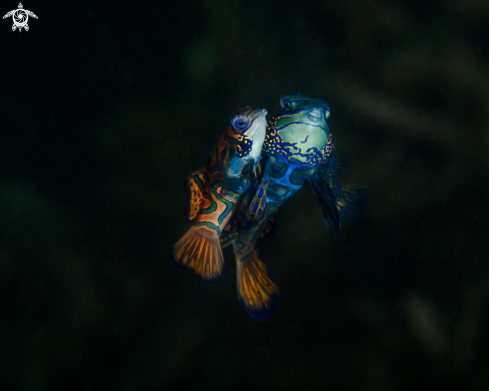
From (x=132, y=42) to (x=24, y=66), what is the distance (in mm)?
2223

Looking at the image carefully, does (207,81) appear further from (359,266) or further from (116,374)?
(116,374)

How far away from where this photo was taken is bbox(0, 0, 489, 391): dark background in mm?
4629

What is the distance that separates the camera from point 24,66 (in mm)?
6785

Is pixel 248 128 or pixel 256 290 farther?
pixel 256 290

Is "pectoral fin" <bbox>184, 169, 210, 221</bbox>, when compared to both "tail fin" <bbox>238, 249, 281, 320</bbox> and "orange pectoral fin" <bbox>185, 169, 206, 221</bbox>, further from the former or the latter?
"tail fin" <bbox>238, 249, 281, 320</bbox>

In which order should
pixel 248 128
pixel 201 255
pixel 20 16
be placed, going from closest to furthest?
1. pixel 248 128
2. pixel 201 255
3. pixel 20 16

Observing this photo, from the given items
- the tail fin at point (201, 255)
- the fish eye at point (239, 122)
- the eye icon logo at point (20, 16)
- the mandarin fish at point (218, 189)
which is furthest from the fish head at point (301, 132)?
the eye icon logo at point (20, 16)

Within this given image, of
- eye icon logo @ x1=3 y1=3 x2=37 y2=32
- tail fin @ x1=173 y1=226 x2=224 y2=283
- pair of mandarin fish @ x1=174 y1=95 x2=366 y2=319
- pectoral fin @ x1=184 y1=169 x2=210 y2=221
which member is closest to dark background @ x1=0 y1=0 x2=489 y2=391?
eye icon logo @ x1=3 y1=3 x2=37 y2=32

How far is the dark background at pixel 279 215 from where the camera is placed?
4.63 meters

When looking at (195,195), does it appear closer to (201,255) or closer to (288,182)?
(201,255)

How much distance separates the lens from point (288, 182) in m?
3.35

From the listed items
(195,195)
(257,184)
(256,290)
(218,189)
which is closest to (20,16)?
(195,195)

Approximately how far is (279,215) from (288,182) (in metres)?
2.61

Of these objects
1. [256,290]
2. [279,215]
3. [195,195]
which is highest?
[195,195]
